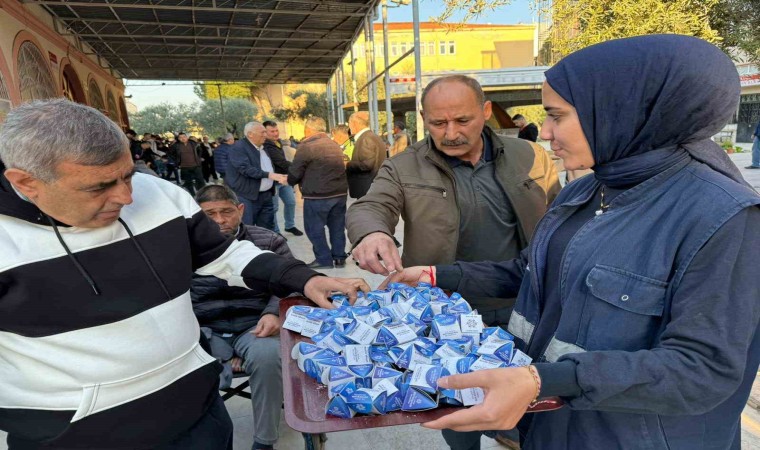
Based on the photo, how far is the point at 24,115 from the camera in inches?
42.1

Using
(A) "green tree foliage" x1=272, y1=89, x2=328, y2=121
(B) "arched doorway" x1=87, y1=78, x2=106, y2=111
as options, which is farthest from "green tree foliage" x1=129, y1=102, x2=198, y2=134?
(B) "arched doorway" x1=87, y1=78, x2=106, y2=111

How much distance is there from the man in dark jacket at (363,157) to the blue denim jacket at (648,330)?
4.41 metres

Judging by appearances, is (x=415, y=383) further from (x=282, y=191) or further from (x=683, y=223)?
(x=282, y=191)

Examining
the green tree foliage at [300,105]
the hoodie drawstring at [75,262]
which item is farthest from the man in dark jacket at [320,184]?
the green tree foliage at [300,105]

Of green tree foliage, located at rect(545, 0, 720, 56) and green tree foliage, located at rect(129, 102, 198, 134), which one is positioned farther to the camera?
green tree foliage, located at rect(129, 102, 198, 134)

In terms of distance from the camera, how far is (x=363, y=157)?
544 cm

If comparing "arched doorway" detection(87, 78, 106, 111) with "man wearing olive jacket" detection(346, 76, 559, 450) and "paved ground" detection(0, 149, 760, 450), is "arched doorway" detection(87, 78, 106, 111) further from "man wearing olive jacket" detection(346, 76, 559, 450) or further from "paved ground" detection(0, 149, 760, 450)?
"man wearing olive jacket" detection(346, 76, 559, 450)

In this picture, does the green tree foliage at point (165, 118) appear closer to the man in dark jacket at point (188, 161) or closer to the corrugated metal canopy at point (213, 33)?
the corrugated metal canopy at point (213, 33)

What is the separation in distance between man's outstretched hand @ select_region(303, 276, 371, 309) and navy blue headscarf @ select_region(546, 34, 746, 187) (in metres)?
0.88

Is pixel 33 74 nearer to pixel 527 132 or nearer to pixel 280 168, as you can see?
pixel 280 168

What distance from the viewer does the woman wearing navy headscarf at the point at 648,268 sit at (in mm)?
836

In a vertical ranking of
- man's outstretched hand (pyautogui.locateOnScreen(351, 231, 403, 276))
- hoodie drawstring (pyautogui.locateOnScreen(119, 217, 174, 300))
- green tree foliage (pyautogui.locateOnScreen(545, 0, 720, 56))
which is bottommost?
man's outstretched hand (pyautogui.locateOnScreen(351, 231, 403, 276))

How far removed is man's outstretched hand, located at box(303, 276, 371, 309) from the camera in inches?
61.0

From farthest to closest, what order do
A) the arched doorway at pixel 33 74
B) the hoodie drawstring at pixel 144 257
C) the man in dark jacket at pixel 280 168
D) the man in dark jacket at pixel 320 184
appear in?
1. the arched doorway at pixel 33 74
2. the man in dark jacket at pixel 280 168
3. the man in dark jacket at pixel 320 184
4. the hoodie drawstring at pixel 144 257
